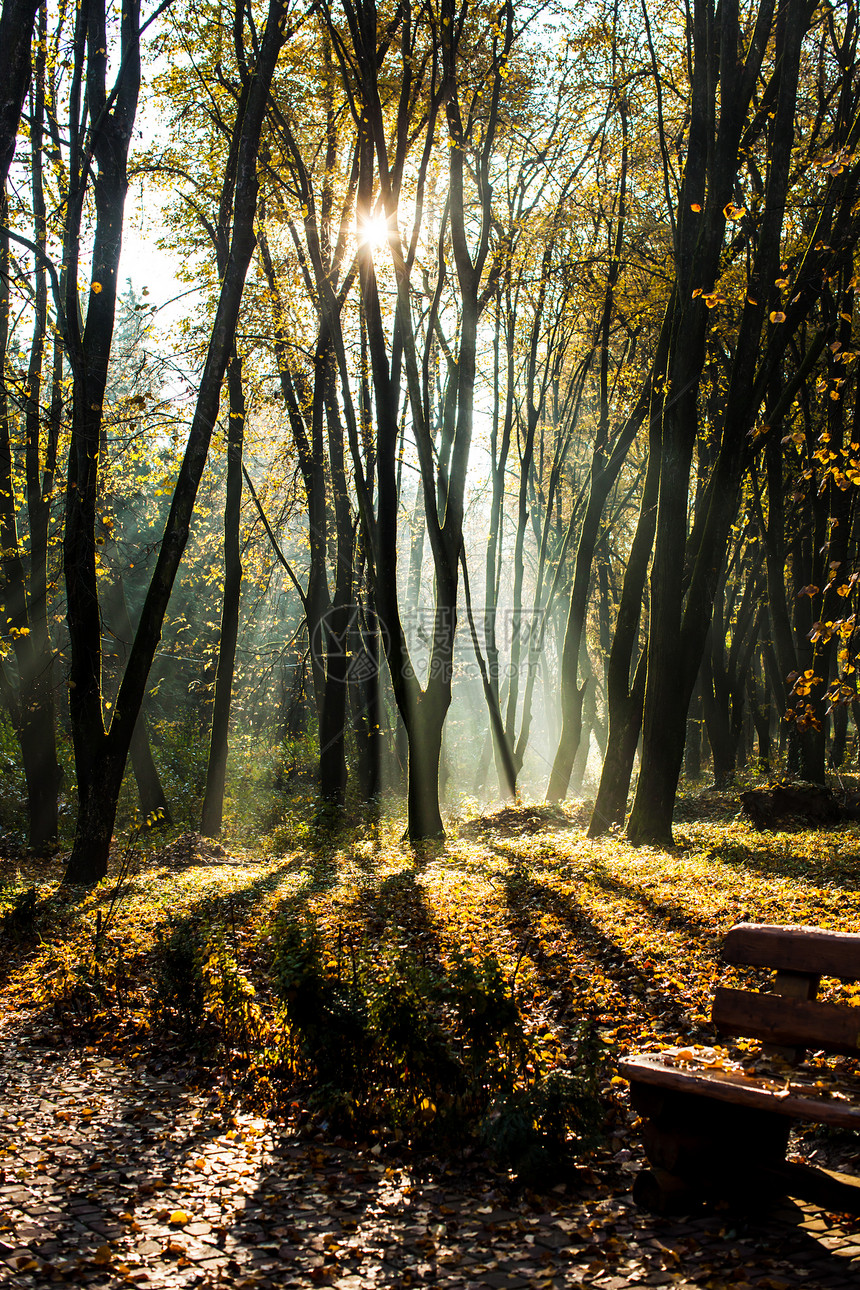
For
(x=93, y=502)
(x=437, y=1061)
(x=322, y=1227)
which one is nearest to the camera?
(x=322, y=1227)

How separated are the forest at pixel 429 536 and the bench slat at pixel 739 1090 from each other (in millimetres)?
427

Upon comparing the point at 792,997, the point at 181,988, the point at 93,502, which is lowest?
the point at 181,988

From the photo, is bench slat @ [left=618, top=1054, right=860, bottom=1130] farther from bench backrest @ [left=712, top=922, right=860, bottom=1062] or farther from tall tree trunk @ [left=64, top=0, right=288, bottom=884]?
tall tree trunk @ [left=64, top=0, right=288, bottom=884]

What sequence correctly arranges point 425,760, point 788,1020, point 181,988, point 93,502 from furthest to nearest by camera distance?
point 425,760 < point 93,502 < point 181,988 < point 788,1020

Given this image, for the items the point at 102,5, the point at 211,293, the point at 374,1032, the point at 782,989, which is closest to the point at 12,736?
the point at 211,293

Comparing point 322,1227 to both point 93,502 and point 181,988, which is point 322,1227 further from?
point 93,502

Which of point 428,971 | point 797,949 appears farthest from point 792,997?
point 428,971

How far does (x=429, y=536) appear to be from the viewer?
15.2m

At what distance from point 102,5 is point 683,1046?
38.7ft

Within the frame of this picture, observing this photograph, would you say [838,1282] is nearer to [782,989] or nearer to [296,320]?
[782,989]

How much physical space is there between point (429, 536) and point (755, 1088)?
12447mm

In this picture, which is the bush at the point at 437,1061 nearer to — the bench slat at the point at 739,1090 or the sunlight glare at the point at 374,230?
the bench slat at the point at 739,1090

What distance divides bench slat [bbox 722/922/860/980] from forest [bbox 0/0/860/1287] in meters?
0.80

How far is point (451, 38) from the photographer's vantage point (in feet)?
39.9
